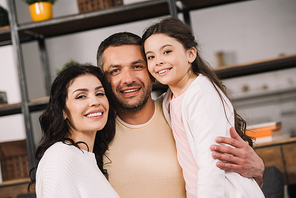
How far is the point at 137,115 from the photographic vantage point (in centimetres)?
172

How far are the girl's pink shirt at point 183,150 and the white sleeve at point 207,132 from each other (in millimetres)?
131

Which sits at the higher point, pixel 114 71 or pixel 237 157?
pixel 114 71

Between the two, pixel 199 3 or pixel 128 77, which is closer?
pixel 128 77

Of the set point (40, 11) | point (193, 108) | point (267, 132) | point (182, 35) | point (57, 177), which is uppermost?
point (40, 11)

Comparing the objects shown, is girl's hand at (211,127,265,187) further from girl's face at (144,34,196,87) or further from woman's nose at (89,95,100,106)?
woman's nose at (89,95,100,106)

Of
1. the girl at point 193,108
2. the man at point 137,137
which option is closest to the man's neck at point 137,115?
the man at point 137,137

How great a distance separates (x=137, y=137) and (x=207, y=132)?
1.71ft

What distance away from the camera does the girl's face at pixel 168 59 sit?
1.49 metres

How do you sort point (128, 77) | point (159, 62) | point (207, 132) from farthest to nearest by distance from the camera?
1. point (128, 77)
2. point (159, 62)
3. point (207, 132)

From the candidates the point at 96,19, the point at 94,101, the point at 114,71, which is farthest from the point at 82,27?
the point at 94,101

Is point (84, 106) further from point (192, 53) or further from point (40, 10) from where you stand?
point (40, 10)

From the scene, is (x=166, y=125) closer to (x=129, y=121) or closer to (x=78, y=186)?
(x=129, y=121)

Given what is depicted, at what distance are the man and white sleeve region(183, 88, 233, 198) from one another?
0.26 m

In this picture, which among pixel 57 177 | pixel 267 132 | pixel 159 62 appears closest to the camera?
pixel 57 177
